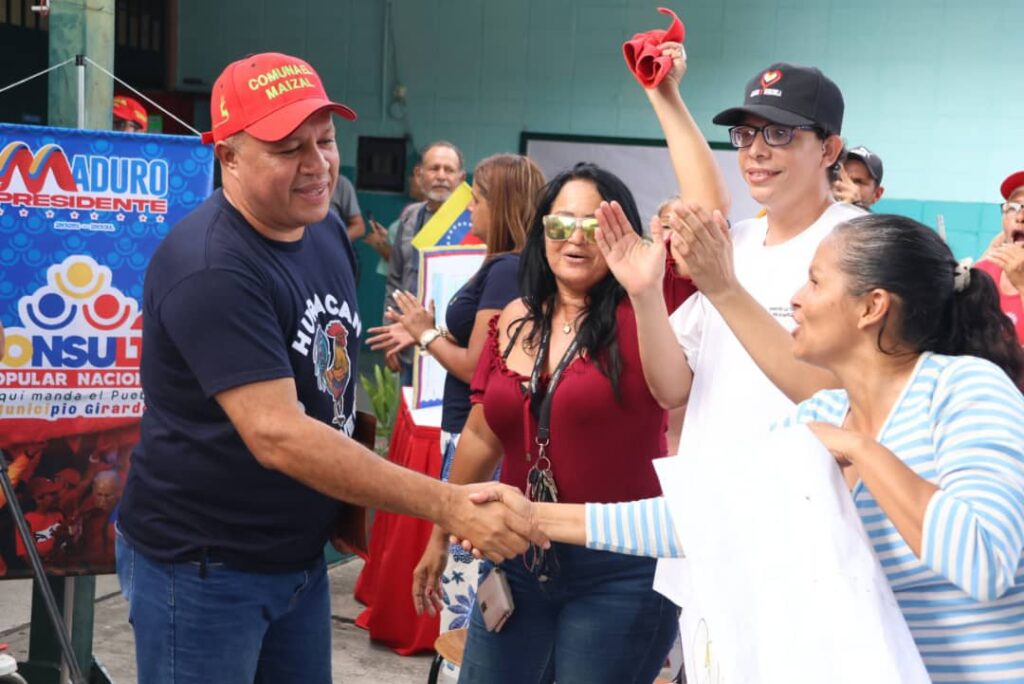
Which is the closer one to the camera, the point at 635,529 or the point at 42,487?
the point at 635,529

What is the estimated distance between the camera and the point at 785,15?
9.96 meters

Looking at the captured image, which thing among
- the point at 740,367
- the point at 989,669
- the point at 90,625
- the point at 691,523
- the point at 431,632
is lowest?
the point at 431,632

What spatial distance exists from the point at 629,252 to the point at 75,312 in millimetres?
1916

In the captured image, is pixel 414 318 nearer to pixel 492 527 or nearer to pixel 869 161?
pixel 492 527

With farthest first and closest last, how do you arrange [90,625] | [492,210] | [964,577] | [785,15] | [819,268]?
[785,15], [492,210], [90,625], [819,268], [964,577]

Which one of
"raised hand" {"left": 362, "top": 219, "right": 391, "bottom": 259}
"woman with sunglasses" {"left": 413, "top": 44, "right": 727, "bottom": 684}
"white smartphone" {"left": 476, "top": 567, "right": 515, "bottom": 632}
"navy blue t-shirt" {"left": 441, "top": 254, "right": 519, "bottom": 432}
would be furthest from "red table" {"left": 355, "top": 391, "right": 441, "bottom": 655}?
"raised hand" {"left": 362, "top": 219, "right": 391, "bottom": 259}

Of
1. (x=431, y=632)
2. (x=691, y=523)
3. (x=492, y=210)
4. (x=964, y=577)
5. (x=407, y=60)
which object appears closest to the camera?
(x=964, y=577)

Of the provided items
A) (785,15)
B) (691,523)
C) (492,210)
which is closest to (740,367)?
(691,523)

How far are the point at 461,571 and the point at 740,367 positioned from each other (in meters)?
2.15

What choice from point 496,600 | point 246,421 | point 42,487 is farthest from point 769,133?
point 42,487

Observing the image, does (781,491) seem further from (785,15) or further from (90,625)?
(785,15)

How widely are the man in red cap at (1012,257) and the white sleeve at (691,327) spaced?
154 cm

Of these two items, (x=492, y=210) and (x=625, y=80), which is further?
(x=625, y=80)

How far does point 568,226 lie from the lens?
2977 mm
